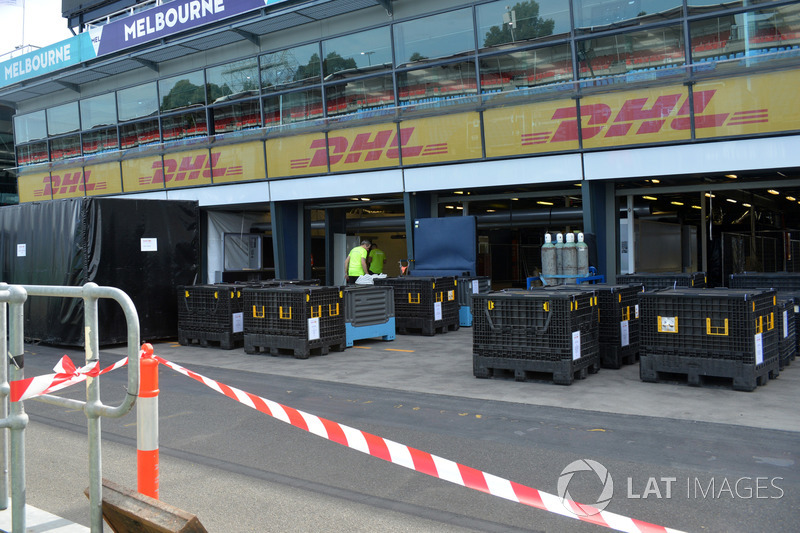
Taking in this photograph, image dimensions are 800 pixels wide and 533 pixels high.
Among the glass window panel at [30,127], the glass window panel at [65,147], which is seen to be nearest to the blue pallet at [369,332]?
the glass window panel at [65,147]

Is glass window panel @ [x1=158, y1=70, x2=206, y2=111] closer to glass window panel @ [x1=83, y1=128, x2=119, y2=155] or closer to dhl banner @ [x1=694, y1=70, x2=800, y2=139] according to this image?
glass window panel @ [x1=83, y1=128, x2=119, y2=155]

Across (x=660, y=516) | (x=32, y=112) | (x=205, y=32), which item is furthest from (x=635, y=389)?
(x=32, y=112)

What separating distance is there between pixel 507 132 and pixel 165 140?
1348 centimetres

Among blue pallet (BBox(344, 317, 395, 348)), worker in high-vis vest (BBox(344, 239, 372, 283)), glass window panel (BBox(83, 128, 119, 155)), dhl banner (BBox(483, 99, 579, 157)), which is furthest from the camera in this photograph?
glass window panel (BBox(83, 128, 119, 155))

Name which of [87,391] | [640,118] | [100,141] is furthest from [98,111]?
[87,391]

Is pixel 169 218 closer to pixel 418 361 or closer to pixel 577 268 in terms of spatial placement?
pixel 418 361

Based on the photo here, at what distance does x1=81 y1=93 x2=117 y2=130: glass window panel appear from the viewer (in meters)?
25.1

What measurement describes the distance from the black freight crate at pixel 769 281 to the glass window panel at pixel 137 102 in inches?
804

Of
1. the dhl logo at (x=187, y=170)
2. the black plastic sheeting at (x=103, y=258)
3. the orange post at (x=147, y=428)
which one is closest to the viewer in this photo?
the orange post at (x=147, y=428)

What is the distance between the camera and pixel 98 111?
84.0 ft

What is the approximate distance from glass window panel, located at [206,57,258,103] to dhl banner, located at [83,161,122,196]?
228 inches

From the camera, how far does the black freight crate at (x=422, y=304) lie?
45.3 feet

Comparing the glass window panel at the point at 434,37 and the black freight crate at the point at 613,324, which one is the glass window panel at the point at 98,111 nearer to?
the glass window panel at the point at 434,37

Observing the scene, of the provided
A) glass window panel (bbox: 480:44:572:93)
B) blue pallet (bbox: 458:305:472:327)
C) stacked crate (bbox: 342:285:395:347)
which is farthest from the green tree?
stacked crate (bbox: 342:285:395:347)
